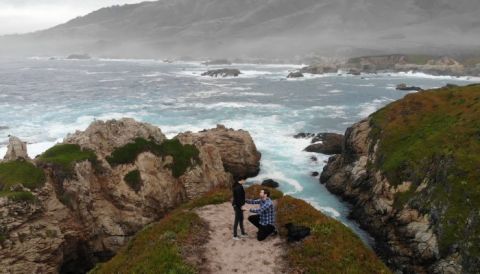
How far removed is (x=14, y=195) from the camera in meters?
27.1

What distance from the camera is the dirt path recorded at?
759 inches

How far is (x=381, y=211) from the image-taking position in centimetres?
3459

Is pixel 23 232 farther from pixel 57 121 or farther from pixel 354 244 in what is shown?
pixel 57 121

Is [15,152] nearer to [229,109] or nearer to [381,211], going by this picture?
[381,211]

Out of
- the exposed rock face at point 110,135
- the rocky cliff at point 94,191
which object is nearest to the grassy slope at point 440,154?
the rocky cliff at point 94,191

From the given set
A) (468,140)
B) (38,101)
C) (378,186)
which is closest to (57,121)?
(38,101)

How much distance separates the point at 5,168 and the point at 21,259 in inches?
317

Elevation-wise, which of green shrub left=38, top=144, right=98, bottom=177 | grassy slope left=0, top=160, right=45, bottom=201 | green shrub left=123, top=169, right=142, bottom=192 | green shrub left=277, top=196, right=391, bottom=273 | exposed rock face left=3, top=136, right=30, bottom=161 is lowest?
green shrub left=123, top=169, right=142, bottom=192

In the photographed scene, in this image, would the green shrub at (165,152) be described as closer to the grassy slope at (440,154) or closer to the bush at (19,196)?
the bush at (19,196)

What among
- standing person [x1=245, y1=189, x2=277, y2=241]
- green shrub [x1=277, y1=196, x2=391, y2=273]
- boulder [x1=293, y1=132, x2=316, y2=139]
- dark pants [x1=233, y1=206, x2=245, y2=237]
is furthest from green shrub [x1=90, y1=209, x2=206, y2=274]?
boulder [x1=293, y1=132, x2=316, y2=139]

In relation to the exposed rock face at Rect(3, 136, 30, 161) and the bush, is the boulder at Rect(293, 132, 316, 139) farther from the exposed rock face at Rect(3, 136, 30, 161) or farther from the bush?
the bush

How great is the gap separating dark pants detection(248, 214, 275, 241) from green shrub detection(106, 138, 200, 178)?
16.5m

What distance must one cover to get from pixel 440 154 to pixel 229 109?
59237mm

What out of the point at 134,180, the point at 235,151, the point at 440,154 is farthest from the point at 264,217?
the point at 235,151
